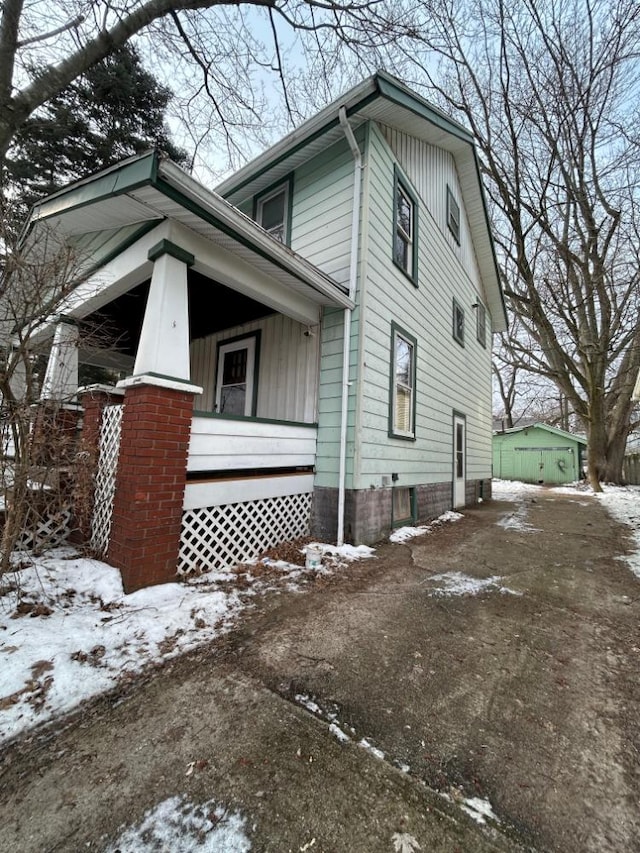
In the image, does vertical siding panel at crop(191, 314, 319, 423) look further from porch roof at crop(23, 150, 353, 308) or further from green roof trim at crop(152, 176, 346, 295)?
green roof trim at crop(152, 176, 346, 295)

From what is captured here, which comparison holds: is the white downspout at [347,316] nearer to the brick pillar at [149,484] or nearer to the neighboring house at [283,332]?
the neighboring house at [283,332]

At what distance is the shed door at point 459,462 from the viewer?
8.62m

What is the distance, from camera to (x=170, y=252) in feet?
10.8

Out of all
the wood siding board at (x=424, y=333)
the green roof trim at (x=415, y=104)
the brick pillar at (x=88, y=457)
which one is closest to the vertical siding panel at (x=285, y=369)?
the wood siding board at (x=424, y=333)

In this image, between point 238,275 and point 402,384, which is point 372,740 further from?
point 402,384

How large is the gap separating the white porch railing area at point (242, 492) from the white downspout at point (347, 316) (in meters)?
0.51

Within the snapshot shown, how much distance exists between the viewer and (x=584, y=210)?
12258mm

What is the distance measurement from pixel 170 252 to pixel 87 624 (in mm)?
3086

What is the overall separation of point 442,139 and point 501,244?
8.25 meters

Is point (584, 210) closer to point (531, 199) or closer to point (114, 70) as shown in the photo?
point (531, 199)

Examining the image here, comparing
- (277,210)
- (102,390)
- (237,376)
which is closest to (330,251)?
(277,210)

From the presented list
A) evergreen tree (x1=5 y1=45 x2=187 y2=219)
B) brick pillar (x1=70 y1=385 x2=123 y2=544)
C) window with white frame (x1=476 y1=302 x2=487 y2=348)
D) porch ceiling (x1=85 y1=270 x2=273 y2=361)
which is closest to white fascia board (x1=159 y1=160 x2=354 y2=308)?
porch ceiling (x1=85 y1=270 x2=273 y2=361)

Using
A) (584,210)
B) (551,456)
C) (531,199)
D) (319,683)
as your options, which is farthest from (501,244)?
(319,683)

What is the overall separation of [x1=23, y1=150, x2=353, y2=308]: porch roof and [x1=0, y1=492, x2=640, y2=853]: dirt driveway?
3211mm
